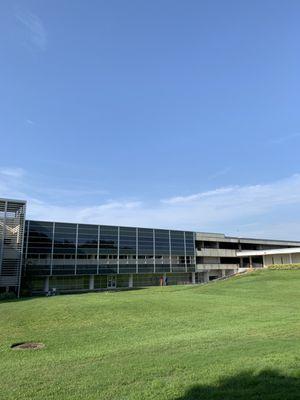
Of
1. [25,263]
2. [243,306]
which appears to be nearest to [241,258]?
[25,263]

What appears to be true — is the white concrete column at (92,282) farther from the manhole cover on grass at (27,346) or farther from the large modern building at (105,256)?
the manhole cover on grass at (27,346)

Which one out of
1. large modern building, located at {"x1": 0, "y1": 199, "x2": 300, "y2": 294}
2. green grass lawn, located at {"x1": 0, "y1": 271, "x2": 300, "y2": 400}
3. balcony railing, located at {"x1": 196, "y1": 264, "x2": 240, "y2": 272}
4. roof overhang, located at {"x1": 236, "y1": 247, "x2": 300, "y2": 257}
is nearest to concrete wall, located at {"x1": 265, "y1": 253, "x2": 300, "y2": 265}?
large modern building, located at {"x1": 0, "y1": 199, "x2": 300, "y2": 294}

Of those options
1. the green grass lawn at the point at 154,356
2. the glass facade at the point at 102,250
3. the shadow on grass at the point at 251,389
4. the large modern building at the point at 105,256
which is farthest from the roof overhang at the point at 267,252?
the shadow on grass at the point at 251,389

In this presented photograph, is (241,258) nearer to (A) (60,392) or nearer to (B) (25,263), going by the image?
(B) (25,263)

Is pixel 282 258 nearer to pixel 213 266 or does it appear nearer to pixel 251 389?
pixel 213 266

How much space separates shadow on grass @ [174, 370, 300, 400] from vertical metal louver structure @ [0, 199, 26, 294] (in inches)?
1648

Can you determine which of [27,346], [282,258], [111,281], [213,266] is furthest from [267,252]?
[27,346]

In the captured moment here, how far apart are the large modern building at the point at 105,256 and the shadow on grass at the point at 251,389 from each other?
4159 cm

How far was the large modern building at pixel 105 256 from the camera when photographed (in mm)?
45844

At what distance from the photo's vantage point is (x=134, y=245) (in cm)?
6506

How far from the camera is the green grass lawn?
7074 millimetres

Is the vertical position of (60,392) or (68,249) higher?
(68,249)

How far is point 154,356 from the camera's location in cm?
993

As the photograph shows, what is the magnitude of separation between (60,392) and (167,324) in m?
9.61
